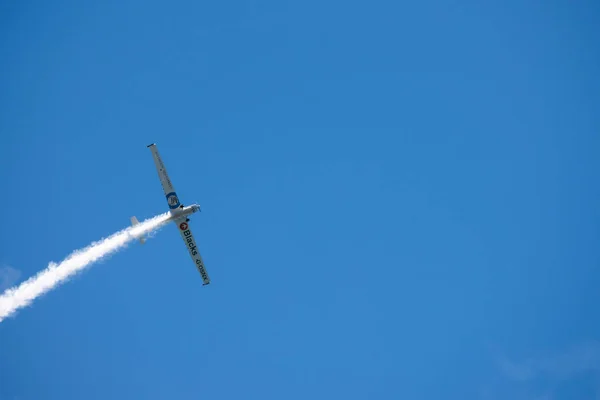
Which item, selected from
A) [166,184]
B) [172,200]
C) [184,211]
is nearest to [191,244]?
[184,211]

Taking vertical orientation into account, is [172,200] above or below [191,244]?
above

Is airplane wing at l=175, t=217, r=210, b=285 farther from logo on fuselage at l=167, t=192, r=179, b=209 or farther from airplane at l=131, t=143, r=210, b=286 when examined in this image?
logo on fuselage at l=167, t=192, r=179, b=209

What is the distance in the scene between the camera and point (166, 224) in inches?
2441

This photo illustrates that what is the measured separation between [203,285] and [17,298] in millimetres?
19538

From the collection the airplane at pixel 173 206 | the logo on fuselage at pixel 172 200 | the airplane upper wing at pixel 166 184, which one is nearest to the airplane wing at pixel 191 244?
the airplane at pixel 173 206

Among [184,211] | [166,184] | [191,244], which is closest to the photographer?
[166,184]

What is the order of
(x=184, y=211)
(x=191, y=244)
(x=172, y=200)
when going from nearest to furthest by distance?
(x=172, y=200) < (x=184, y=211) < (x=191, y=244)

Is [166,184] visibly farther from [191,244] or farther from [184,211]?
[191,244]

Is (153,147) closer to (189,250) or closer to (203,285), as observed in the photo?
(189,250)

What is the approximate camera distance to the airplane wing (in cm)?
6288

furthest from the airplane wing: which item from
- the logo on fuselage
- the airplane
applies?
the logo on fuselage

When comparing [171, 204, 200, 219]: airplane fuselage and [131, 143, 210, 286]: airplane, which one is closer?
[131, 143, 210, 286]: airplane

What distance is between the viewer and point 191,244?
6544cm

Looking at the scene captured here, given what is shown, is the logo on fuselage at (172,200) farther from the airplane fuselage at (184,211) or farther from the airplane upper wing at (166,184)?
the airplane fuselage at (184,211)
